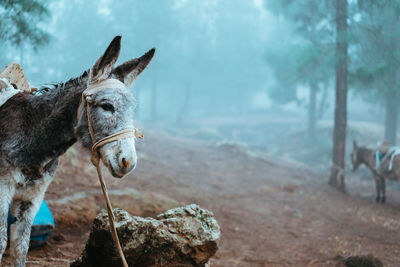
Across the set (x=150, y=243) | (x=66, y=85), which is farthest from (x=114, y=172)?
(x=150, y=243)

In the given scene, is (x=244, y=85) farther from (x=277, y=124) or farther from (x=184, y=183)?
A: (x=184, y=183)

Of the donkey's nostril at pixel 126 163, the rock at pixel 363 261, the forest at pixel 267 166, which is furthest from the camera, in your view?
the forest at pixel 267 166

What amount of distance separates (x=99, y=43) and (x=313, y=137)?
1859 cm

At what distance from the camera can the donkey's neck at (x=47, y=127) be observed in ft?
6.30

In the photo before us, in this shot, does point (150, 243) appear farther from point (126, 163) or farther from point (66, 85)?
point (66, 85)

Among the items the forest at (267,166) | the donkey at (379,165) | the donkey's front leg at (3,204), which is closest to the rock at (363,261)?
the forest at (267,166)

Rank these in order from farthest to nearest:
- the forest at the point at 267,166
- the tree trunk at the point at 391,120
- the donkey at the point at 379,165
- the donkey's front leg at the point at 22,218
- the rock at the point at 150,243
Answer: the tree trunk at the point at 391,120 < the donkey at the point at 379,165 < the forest at the point at 267,166 < the rock at the point at 150,243 < the donkey's front leg at the point at 22,218

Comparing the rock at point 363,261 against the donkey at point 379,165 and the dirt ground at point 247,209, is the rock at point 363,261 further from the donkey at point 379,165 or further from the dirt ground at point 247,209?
the donkey at point 379,165

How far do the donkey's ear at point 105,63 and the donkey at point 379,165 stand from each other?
8945mm

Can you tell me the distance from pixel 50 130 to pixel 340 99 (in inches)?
412

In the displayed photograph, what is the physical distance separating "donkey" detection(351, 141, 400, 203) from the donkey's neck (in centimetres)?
906

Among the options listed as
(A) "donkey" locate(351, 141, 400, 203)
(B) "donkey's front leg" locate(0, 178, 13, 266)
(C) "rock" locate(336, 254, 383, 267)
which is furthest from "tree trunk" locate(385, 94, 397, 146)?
(B) "donkey's front leg" locate(0, 178, 13, 266)

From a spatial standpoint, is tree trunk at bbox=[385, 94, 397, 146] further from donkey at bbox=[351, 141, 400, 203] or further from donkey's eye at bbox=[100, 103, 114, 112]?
donkey's eye at bbox=[100, 103, 114, 112]

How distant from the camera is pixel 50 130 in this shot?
1.98m
